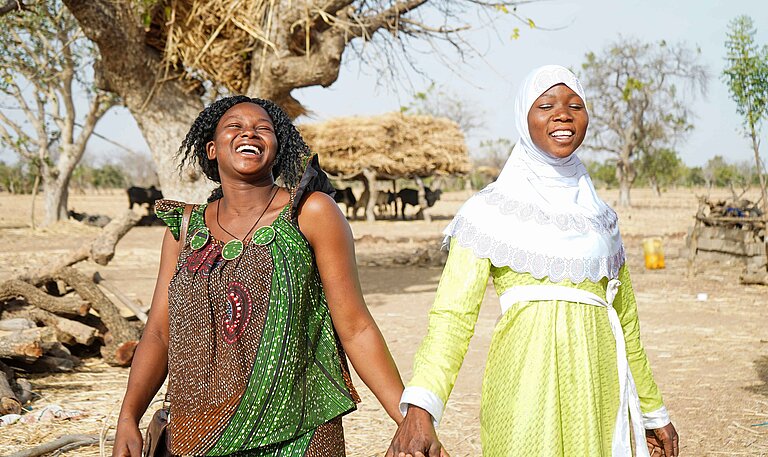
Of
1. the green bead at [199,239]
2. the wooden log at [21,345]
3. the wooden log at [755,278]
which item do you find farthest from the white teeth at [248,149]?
the wooden log at [755,278]

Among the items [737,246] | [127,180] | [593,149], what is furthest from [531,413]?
[127,180]

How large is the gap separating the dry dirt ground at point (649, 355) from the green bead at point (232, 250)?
49.2 inches

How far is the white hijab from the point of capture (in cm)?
219

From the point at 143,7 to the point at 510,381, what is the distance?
5.73m

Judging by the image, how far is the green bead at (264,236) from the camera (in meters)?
2.08

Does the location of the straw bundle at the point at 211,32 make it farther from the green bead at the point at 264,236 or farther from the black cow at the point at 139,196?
the black cow at the point at 139,196

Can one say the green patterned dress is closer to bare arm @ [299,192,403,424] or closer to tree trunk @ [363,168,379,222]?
bare arm @ [299,192,403,424]

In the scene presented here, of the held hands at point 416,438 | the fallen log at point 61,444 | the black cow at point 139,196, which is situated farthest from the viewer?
the black cow at point 139,196

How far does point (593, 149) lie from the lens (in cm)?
3866

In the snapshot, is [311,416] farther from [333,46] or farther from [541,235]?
[333,46]

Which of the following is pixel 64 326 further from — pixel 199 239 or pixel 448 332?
pixel 448 332

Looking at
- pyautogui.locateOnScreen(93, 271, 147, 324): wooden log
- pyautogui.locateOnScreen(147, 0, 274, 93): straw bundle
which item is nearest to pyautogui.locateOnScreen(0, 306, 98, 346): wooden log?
pyautogui.locateOnScreen(93, 271, 147, 324): wooden log

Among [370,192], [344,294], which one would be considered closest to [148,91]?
[344,294]

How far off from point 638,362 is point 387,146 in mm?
22569
